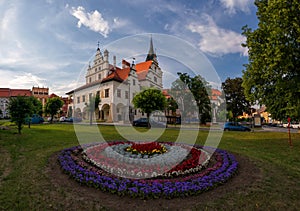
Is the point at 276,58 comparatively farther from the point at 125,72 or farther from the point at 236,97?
the point at 125,72

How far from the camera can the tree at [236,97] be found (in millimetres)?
41719

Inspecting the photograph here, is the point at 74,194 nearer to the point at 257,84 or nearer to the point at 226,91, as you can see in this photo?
the point at 257,84

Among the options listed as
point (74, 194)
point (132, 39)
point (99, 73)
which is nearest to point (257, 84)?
point (132, 39)

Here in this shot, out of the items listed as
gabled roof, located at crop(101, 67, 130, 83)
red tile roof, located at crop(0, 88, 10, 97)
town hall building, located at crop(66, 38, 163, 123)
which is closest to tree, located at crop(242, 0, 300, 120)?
town hall building, located at crop(66, 38, 163, 123)

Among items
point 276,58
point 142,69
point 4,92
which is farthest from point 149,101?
point 4,92

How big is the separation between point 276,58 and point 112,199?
38.9ft

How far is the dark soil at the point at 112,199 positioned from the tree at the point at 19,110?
12.5 meters

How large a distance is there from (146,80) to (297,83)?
32.0 metres

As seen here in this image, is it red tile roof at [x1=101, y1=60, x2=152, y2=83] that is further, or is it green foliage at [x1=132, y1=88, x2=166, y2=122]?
red tile roof at [x1=101, y1=60, x2=152, y2=83]

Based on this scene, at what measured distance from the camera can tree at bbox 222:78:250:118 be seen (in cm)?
4172

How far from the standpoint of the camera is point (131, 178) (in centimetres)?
564

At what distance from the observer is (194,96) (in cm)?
3972

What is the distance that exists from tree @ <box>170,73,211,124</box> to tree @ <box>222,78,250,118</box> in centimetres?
630

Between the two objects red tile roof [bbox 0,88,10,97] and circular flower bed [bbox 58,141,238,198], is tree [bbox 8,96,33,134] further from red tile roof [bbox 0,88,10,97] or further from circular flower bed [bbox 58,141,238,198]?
red tile roof [bbox 0,88,10,97]
